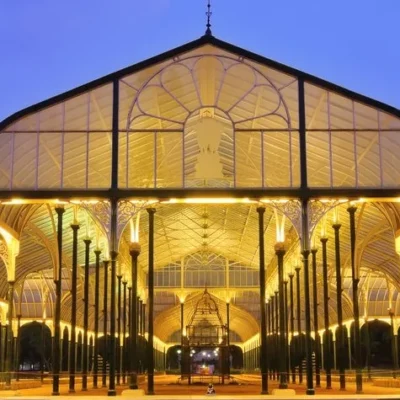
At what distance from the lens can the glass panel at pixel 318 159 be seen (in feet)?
89.4

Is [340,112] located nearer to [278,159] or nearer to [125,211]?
[278,159]

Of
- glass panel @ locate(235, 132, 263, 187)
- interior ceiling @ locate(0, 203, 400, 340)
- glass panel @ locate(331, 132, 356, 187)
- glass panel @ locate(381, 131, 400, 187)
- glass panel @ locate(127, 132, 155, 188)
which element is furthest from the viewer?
interior ceiling @ locate(0, 203, 400, 340)

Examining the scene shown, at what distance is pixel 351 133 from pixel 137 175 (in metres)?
7.43

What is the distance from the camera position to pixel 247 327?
80.1 m

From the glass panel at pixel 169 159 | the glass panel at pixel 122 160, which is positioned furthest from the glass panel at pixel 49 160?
the glass panel at pixel 169 159

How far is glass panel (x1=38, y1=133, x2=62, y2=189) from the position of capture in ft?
87.9

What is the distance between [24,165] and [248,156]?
25.2 ft

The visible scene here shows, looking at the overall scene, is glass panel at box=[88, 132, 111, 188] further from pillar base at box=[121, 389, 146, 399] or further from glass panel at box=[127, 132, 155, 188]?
pillar base at box=[121, 389, 146, 399]

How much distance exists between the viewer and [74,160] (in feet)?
89.4

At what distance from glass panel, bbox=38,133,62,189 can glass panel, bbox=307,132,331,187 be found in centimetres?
847

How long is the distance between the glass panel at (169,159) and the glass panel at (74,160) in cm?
256

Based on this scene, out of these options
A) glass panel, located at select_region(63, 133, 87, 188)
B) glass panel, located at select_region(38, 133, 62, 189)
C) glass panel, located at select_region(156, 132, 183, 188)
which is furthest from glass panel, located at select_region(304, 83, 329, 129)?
glass panel, located at select_region(38, 133, 62, 189)

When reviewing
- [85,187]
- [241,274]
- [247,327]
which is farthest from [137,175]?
[247,327]

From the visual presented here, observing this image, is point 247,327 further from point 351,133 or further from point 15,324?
point 351,133
